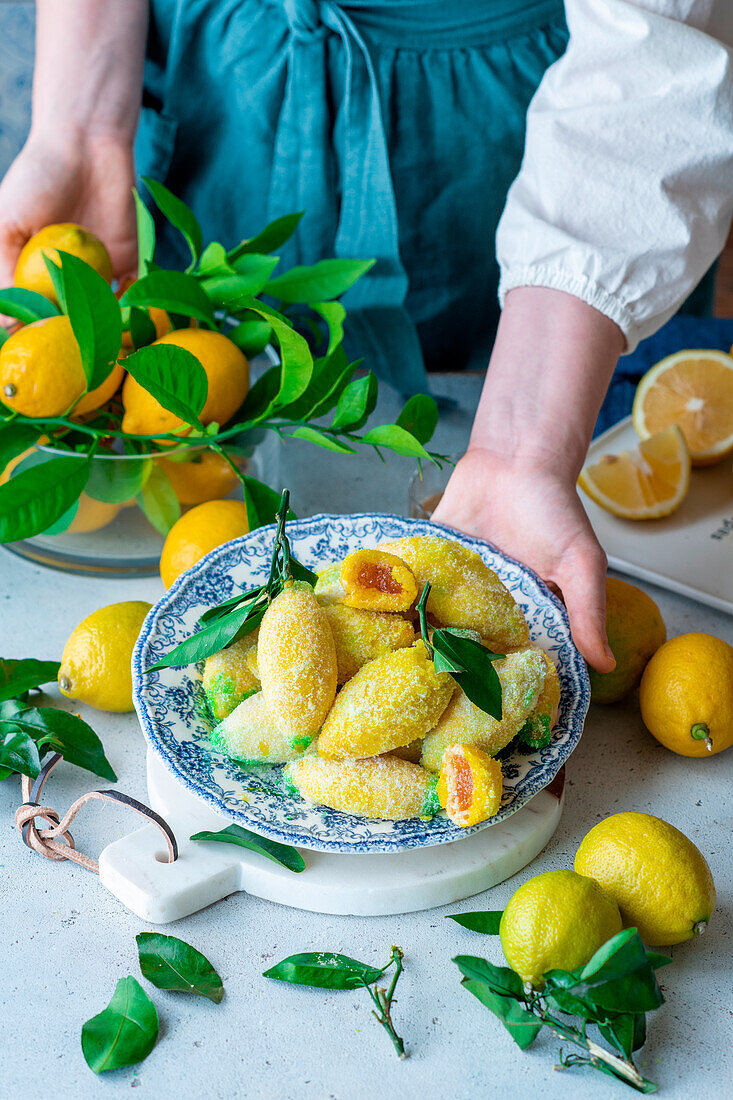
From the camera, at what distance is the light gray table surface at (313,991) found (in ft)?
1.82

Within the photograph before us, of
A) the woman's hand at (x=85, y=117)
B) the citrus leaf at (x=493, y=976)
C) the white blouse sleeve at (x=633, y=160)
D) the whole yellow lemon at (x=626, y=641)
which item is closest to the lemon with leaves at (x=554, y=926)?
the citrus leaf at (x=493, y=976)

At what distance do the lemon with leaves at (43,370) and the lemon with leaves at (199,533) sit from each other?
0.48ft

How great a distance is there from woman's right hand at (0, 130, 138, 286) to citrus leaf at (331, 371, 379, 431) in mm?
477

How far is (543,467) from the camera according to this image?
0.88m

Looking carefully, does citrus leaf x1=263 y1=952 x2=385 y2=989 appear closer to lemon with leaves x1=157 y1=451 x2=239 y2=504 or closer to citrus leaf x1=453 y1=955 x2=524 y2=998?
citrus leaf x1=453 y1=955 x2=524 y2=998

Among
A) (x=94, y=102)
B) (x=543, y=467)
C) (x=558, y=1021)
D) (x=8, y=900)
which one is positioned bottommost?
(x=8, y=900)

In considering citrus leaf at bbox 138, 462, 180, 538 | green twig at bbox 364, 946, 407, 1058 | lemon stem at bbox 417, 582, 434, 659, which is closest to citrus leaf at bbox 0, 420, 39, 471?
citrus leaf at bbox 138, 462, 180, 538

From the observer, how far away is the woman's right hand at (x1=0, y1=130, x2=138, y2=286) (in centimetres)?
110

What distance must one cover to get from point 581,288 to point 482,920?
22.9 inches

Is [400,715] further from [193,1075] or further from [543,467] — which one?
[543,467]

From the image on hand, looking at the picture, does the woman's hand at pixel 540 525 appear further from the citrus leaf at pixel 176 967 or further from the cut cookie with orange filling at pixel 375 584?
the citrus leaf at pixel 176 967

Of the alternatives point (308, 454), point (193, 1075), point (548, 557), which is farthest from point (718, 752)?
point (308, 454)

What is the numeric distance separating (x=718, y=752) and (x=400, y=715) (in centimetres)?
33

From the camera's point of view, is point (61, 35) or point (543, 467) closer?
point (543, 467)
